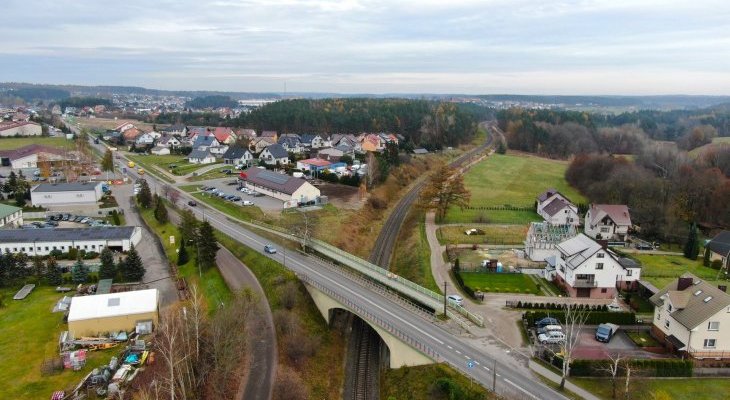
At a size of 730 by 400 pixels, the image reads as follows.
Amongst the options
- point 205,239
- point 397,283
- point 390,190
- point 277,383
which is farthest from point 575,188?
point 277,383

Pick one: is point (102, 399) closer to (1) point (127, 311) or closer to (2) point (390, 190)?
(1) point (127, 311)

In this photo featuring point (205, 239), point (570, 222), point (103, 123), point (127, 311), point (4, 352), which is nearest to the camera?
point (4, 352)

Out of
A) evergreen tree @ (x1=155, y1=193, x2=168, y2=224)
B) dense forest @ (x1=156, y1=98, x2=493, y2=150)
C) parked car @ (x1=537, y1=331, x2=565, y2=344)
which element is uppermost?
dense forest @ (x1=156, y1=98, x2=493, y2=150)

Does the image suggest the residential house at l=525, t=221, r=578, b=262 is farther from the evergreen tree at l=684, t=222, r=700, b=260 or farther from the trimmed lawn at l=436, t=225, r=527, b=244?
the evergreen tree at l=684, t=222, r=700, b=260

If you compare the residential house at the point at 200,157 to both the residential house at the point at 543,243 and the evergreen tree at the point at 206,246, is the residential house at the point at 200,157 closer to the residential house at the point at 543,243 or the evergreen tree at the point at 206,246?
the evergreen tree at the point at 206,246

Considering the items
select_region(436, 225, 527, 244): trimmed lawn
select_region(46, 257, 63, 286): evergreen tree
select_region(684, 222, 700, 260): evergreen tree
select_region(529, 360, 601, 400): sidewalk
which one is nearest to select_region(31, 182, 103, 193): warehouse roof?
select_region(46, 257, 63, 286): evergreen tree

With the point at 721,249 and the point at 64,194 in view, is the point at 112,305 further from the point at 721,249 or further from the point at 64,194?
the point at 721,249

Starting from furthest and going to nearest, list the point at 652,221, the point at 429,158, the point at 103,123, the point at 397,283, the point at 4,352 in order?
the point at 103,123, the point at 429,158, the point at 652,221, the point at 397,283, the point at 4,352

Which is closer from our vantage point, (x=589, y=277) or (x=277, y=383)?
(x=277, y=383)
